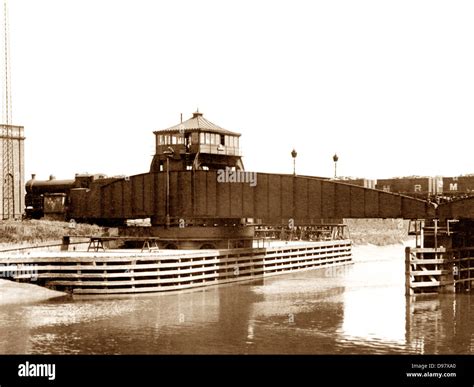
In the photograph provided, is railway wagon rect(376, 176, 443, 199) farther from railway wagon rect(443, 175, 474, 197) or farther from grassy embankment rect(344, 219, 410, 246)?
grassy embankment rect(344, 219, 410, 246)

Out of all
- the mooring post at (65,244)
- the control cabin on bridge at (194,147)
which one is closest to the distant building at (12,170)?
the control cabin on bridge at (194,147)

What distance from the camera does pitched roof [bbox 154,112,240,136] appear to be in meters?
51.0

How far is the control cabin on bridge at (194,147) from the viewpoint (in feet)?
165

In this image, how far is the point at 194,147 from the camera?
50375 millimetres

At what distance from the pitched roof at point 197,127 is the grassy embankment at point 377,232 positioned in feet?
124

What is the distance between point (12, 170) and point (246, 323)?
49.7 meters

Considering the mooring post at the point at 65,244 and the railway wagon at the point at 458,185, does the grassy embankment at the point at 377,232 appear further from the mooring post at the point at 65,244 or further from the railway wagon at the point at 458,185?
the mooring post at the point at 65,244

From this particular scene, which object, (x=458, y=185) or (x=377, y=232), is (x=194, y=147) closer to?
(x=458, y=185)

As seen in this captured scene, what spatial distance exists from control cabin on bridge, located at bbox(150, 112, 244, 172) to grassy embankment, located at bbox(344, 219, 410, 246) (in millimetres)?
37301

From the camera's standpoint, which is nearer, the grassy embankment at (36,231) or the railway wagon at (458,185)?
the grassy embankment at (36,231)

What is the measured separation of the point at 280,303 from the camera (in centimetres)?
3612

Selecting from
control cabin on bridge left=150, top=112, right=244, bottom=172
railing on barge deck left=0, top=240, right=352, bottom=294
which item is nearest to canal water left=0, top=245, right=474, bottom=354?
railing on barge deck left=0, top=240, right=352, bottom=294
